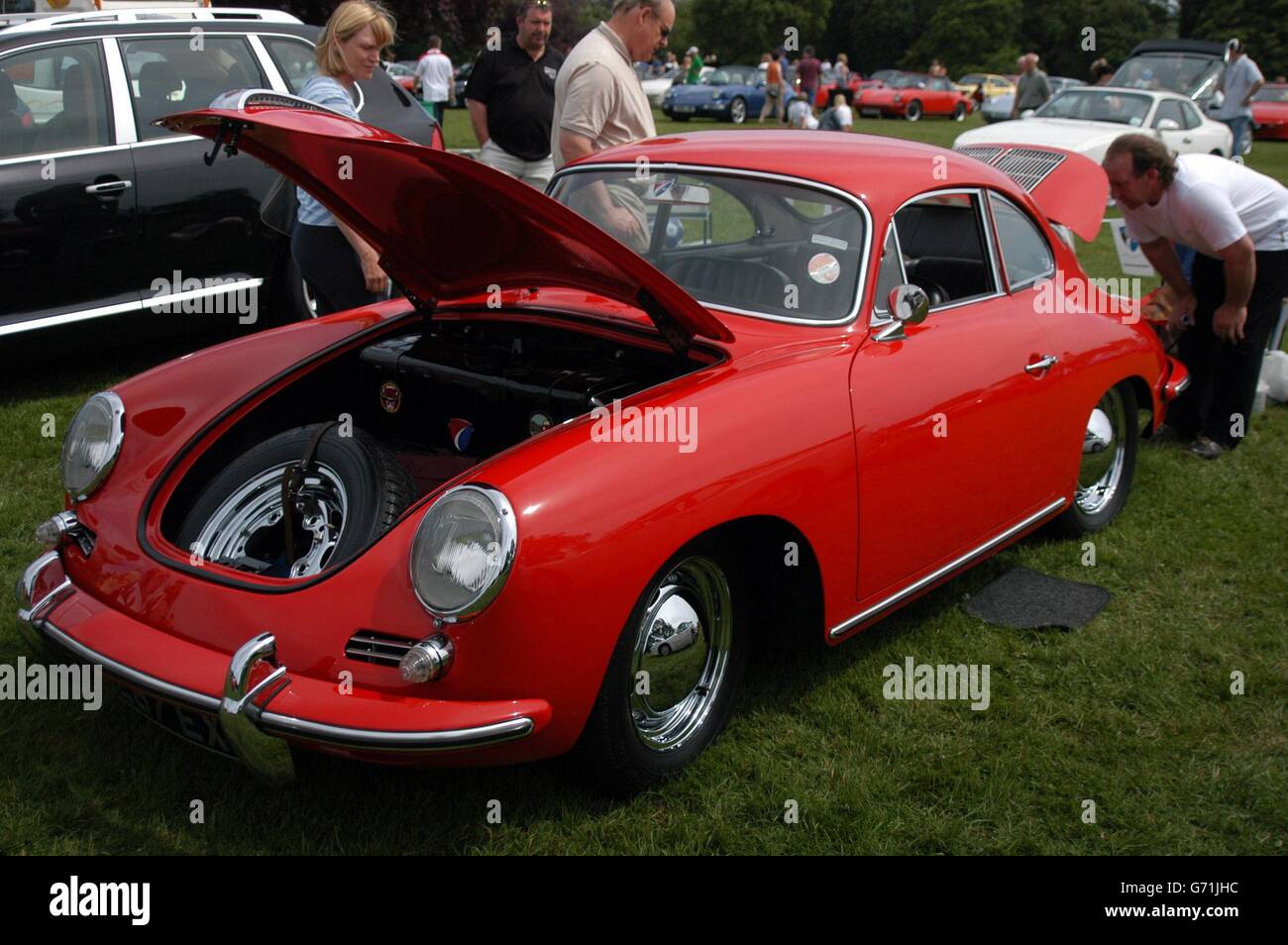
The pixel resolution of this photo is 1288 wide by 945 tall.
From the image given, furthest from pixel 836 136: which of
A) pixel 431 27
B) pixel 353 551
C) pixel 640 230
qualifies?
pixel 431 27

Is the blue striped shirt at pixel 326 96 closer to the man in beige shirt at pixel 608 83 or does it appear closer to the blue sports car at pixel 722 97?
the man in beige shirt at pixel 608 83

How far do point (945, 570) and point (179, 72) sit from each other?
4895 mm

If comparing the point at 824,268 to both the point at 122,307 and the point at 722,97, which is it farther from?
the point at 722,97

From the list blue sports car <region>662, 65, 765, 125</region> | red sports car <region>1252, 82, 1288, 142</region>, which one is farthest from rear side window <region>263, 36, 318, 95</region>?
red sports car <region>1252, 82, 1288, 142</region>

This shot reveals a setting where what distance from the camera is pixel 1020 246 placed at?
429 cm

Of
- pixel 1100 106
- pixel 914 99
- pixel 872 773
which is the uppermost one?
pixel 914 99

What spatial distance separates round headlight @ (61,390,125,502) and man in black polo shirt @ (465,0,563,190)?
3.80 metres

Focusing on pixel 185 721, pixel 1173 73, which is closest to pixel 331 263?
pixel 185 721

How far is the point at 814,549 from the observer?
10.1ft

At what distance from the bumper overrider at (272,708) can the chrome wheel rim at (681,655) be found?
41 centimetres

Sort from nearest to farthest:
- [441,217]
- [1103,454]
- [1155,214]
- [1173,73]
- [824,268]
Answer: [441,217] < [824,268] < [1103,454] < [1155,214] < [1173,73]

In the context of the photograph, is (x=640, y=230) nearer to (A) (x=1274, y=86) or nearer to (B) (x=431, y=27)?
(B) (x=431, y=27)

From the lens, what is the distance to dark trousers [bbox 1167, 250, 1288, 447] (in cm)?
550
